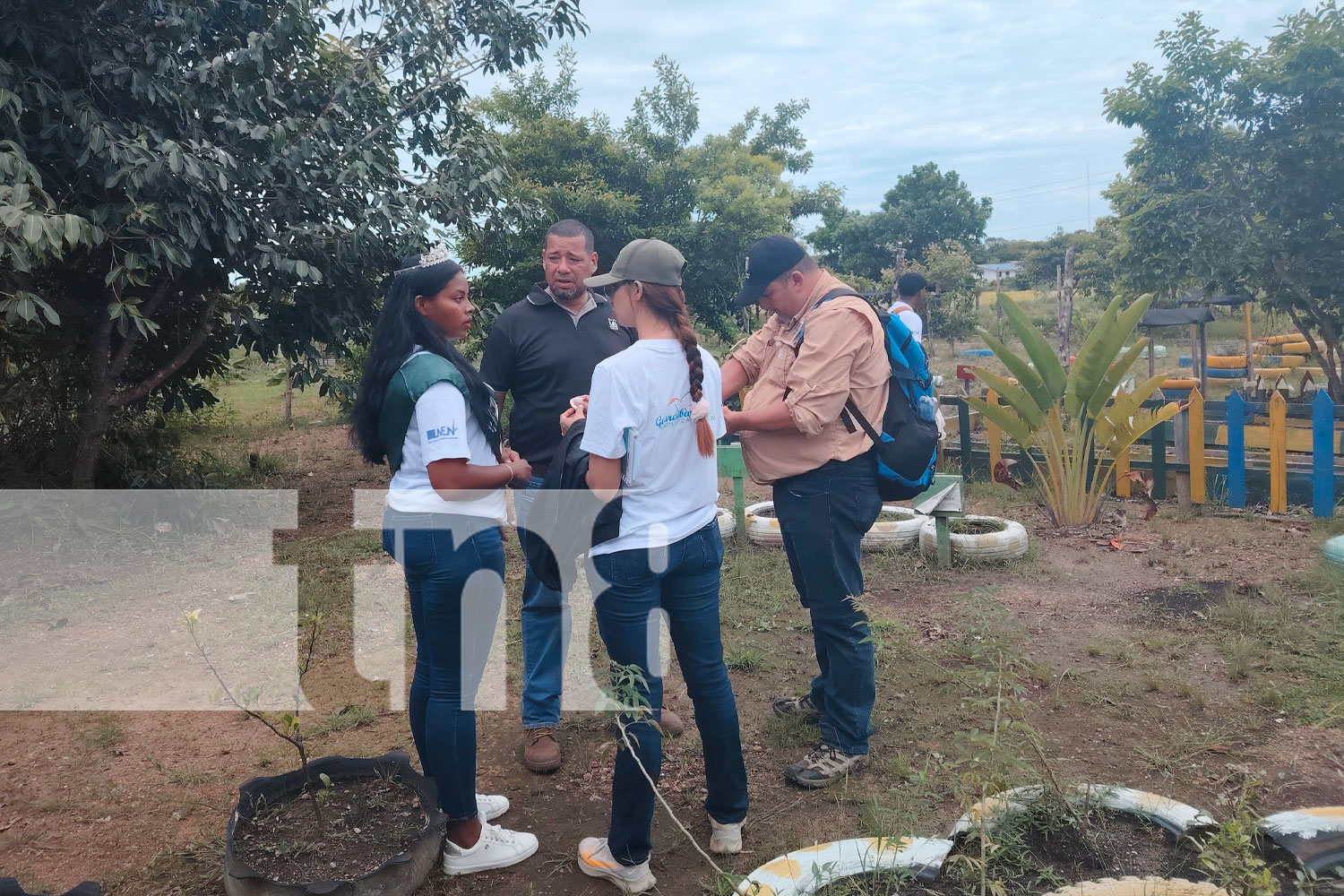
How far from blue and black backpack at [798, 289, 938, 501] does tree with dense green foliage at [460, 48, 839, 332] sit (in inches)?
394

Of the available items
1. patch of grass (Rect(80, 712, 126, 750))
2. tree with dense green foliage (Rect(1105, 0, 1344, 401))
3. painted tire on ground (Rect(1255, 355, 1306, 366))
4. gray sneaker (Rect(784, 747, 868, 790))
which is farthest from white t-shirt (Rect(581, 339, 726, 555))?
painted tire on ground (Rect(1255, 355, 1306, 366))

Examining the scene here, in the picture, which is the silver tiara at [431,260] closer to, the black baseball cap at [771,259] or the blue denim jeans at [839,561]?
the black baseball cap at [771,259]

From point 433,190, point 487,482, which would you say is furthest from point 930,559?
point 433,190

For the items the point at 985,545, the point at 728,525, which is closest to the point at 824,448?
the point at 985,545

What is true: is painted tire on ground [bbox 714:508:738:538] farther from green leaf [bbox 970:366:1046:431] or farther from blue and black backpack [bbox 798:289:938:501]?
blue and black backpack [bbox 798:289:938:501]

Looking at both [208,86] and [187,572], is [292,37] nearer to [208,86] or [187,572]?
[208,86]

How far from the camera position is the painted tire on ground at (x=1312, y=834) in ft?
6.68

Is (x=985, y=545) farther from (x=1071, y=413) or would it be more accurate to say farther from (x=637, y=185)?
(x=637, y=185)

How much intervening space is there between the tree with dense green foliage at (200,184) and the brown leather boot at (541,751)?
133 inches

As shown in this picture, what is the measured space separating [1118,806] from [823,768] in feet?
3.28

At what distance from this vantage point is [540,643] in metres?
3.35

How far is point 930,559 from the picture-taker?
5.51 metres

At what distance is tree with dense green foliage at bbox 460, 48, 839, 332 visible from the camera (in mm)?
13211

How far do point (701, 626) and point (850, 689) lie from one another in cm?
84
